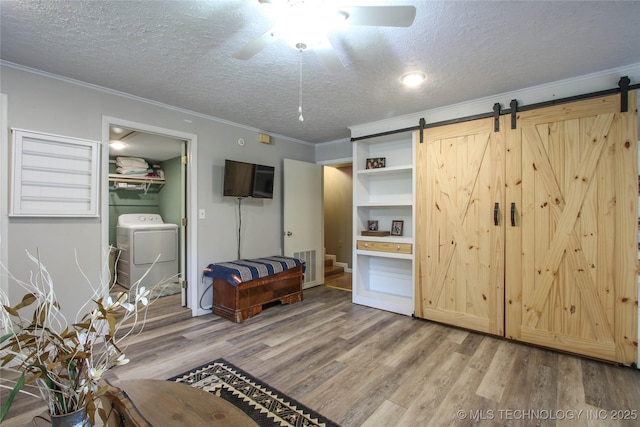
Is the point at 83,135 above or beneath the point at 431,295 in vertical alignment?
above

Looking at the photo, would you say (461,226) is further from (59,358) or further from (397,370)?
(59,358)

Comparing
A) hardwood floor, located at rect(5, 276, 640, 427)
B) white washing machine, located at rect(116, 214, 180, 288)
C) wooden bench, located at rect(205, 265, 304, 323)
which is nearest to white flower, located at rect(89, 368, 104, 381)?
hardwood floor, located at rect(5, 276, 640, 427)

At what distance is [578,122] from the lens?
2.47 m

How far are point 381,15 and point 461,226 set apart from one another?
90.4 inches

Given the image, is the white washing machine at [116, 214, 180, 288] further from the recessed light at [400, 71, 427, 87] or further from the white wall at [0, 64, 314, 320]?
the recessed light at [400, 71, 427, 87]

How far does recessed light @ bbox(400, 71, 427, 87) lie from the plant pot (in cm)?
273

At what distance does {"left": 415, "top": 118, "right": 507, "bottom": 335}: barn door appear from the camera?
9.37 feet

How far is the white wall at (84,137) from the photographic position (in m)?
2.29

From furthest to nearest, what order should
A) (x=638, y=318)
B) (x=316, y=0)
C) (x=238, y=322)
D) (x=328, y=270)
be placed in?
(x=328, y=270), (x=238, y=322), (x=638, y=318), (x=316, y=0)

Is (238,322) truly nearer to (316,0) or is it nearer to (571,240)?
(316,0)

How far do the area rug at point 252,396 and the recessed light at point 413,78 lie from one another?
2.55 metres

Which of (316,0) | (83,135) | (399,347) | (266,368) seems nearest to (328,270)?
(399,347)

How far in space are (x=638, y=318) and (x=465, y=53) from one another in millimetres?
2407

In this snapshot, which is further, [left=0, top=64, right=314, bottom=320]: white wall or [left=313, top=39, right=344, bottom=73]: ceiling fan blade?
[left=0, top=64, right=314, bottom=320]: white wall
